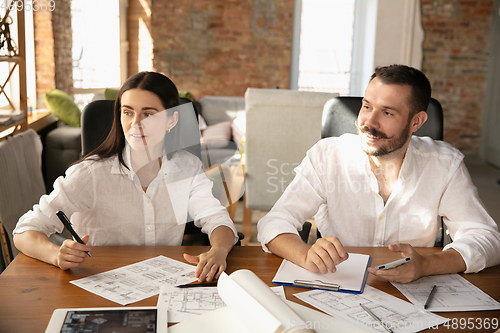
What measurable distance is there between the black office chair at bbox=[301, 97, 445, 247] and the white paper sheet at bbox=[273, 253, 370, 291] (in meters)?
0.53

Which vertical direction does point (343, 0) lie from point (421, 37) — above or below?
above

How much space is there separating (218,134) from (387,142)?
2996 mm

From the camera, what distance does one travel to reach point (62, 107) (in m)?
3.90

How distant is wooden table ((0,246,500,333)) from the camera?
864 mm

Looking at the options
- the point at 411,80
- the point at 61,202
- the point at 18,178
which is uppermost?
the point at 411,80

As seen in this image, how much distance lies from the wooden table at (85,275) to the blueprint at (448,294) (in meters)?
0.02

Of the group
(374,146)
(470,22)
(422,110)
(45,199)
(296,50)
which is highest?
(470,22)

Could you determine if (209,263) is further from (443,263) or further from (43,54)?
(43,54)

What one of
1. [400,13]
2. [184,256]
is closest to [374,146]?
[184,256]

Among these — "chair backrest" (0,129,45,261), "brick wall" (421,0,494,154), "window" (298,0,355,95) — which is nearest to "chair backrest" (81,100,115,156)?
"chair backrest" (0,129,45,261)

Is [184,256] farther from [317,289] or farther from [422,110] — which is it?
[422,110]

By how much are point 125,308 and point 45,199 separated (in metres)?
0.57

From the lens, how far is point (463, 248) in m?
1.16

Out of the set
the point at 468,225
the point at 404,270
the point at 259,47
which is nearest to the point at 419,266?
the point at 404,270
